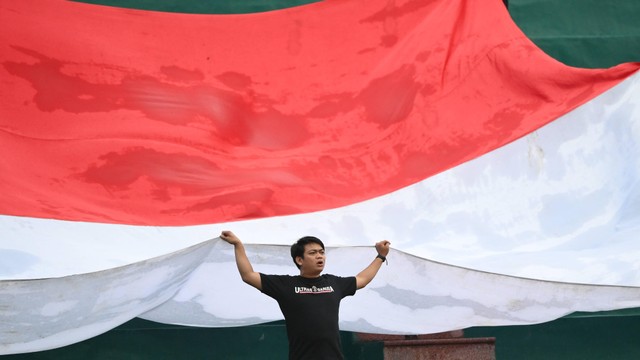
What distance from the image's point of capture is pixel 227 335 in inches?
258

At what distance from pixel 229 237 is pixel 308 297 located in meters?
0.44

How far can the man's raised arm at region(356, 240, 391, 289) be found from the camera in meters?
4.42

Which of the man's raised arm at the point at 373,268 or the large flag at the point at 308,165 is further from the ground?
the large flag at the point at 308,165

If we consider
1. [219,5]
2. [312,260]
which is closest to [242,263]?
[312,260]

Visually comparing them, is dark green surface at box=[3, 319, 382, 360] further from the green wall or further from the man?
the man

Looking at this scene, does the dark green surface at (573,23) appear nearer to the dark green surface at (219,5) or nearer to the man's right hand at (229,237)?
the dark green surface at (219,5)

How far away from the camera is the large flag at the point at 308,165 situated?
185 inches

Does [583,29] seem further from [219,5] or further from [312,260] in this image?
[312,260]

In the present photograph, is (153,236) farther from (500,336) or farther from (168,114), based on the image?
(500,336)

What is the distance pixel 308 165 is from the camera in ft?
18.2

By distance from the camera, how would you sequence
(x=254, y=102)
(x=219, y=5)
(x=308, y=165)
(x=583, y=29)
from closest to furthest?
(x=308, y=165) → (x=254, y=102) → (x=219, y=5) → (x=583, y=29)

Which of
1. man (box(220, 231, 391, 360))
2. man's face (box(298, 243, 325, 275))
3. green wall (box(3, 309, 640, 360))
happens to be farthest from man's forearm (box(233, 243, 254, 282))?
green wall (box(3, 309, 640, 360))

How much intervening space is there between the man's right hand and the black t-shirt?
220 mm

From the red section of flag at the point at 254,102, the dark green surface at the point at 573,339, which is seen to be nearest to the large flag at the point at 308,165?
the red section of flag at the point at 254,102
